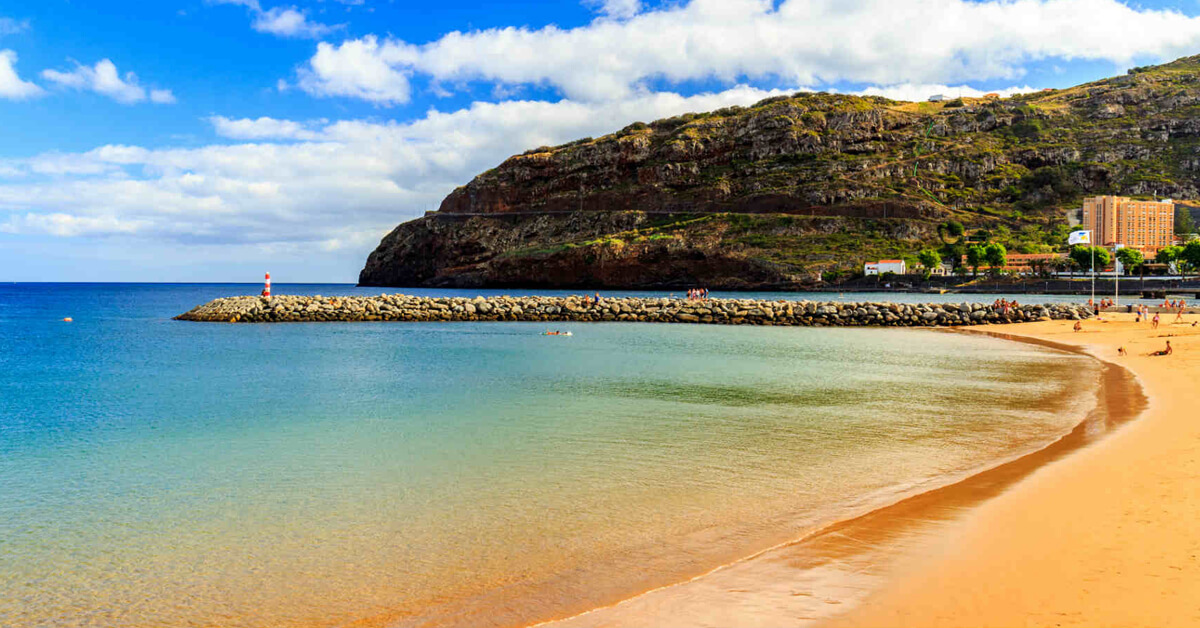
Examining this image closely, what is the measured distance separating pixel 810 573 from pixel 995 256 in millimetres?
131461

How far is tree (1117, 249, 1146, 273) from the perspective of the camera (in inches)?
4820

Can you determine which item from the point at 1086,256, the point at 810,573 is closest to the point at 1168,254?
the point at 1086,256

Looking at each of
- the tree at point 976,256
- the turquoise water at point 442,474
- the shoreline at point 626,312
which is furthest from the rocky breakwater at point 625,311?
the tree at point 976,256

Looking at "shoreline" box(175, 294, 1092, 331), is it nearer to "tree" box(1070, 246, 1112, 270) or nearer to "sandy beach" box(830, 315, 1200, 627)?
"sandy beach" box(830, 315, 1200, 627)

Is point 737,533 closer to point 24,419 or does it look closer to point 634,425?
point 634,425

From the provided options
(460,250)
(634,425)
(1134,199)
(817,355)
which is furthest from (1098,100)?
(634,425)

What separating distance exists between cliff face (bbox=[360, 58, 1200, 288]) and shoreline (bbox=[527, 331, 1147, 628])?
121 metres

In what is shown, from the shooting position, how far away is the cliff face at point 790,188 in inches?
5522

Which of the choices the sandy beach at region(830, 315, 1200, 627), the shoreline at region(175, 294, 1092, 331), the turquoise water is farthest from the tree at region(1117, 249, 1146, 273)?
the sandy beach at region(830, 315, 1200, 627)

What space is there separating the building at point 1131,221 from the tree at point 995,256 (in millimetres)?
28909

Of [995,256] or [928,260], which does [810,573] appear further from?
[995,256]

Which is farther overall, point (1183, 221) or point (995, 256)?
point (1183, 221)

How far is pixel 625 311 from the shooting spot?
59062 mm

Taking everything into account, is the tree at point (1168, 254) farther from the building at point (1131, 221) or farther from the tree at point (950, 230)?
the tree at point (950, 230)
